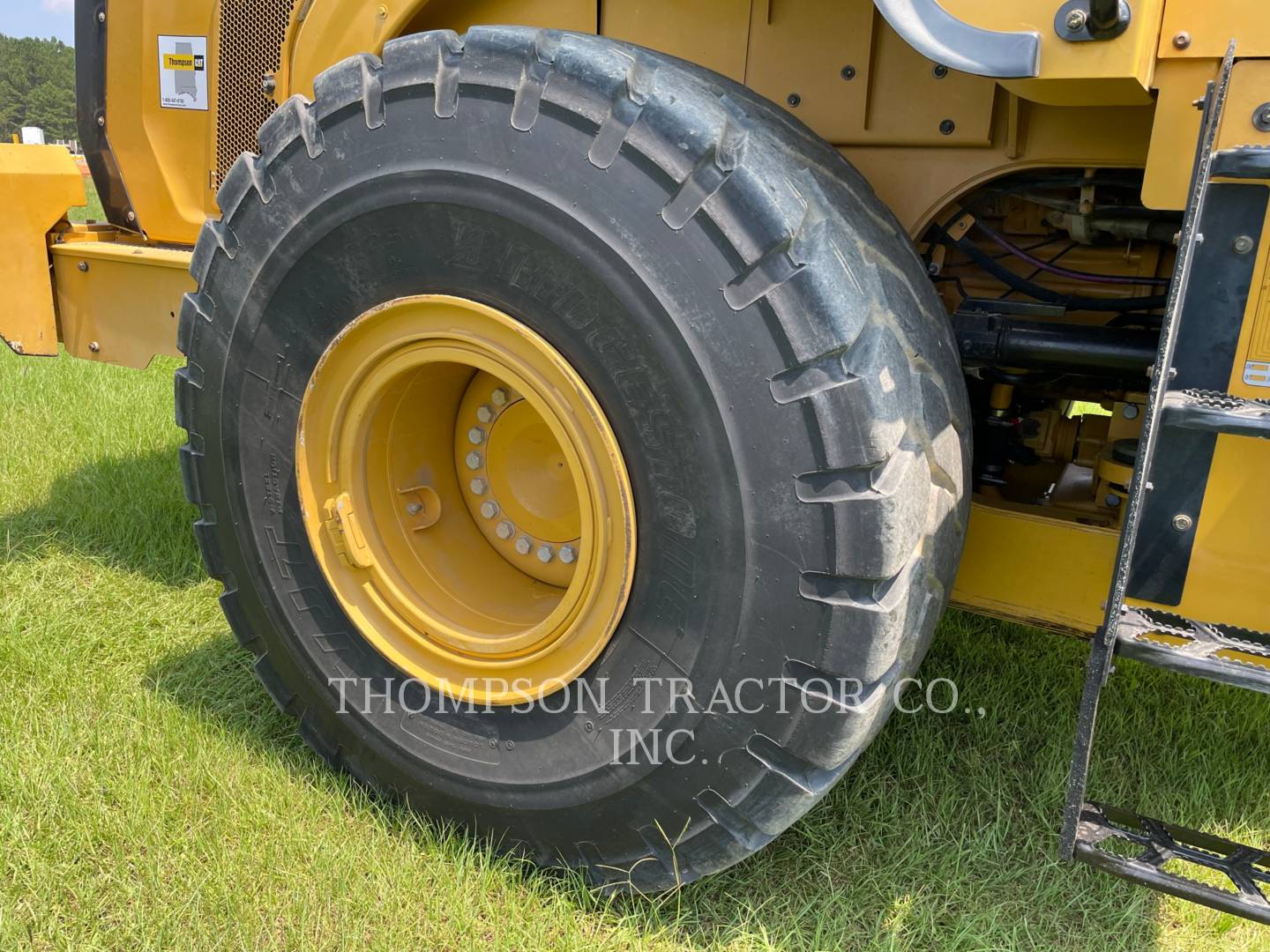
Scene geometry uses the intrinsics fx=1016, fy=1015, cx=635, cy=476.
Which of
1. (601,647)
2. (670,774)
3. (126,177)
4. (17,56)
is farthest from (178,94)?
(17,56)

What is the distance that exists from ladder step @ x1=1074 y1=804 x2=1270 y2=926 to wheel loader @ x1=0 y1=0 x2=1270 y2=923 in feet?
0.04

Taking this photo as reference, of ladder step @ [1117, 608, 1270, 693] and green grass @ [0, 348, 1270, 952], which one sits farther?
green grass @ [0, 348, 1270, 952]

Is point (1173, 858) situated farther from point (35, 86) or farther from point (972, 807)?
point (35, 86)

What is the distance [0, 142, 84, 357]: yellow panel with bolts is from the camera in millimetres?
3291

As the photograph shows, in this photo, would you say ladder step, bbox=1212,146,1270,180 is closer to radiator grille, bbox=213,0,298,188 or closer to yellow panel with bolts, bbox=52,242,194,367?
radiator grille, bbox=213,0,298,188

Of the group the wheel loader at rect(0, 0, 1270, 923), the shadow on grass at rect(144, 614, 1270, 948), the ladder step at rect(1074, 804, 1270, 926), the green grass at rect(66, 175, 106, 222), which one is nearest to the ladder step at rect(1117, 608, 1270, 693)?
the wheel loader at rect(0, 0, 1270, 923)

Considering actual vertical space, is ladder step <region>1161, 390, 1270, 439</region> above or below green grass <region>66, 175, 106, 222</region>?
above

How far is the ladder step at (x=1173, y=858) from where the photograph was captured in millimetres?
1460

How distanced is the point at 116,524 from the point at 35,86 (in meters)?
103

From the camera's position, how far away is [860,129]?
6.97 ft

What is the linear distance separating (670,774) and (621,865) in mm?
253

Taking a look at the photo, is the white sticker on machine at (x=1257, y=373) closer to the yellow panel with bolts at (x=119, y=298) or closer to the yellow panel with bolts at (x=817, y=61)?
the yellow panel with bolts at (x=817, y=61)

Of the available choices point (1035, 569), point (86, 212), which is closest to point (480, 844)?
point (1035, 569)

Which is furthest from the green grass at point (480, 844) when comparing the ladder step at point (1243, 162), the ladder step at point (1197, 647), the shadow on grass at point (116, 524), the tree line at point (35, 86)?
the tree line at point (35, 86)
